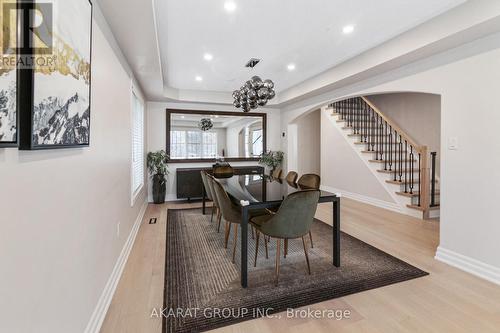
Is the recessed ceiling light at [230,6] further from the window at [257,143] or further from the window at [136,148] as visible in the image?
the window at [257,143]

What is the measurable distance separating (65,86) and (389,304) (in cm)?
266

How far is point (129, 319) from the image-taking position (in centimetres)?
181

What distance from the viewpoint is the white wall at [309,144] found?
7527 mm

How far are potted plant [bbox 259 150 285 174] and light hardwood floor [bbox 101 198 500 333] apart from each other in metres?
3.84

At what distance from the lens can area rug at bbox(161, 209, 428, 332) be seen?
1891 millimetres

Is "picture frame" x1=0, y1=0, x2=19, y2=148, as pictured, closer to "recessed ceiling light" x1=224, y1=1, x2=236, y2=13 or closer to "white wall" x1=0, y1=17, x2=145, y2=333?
"white wall" x1=0, y1=17, x2=145, y2=333

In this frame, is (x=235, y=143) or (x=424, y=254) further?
(x=235, y=143)

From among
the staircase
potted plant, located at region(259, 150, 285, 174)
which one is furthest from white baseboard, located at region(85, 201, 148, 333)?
the staircase

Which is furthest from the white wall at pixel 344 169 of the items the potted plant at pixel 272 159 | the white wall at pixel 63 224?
the white wall at pixel 63 224

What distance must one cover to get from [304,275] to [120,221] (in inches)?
78.6

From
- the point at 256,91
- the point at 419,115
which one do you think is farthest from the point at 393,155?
the point at 256,91

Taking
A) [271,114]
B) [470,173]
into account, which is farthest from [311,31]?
[271,114]

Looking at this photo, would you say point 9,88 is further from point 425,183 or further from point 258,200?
point 425,183

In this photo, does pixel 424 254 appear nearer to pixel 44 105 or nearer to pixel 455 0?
pixel 455 0
